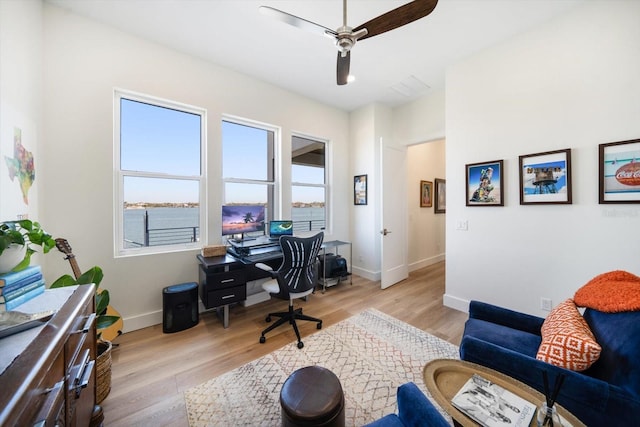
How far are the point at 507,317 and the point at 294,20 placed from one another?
2.59m

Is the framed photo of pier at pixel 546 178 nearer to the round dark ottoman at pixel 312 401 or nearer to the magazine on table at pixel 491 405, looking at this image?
the magazine on table at pixel 491 405

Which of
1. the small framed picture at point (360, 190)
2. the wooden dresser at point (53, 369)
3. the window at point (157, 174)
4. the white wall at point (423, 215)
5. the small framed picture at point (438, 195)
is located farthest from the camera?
the small framed picture at point (438, 195)

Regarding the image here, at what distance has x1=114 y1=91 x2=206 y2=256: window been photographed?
2475 mm

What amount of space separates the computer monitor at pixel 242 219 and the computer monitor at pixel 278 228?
0.58ft

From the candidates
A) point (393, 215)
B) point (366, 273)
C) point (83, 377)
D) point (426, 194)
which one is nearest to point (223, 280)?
point (83, 377)

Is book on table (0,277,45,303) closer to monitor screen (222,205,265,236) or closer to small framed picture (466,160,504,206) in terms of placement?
monitor screen (222,205,265,236)

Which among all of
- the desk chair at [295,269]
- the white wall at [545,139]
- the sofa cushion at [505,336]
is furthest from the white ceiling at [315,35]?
the sofa cushion at [505,336]

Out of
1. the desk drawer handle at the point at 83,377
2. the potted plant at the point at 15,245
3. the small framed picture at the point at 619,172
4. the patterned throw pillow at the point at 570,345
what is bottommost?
the desk drawer handle at the point at 83,377

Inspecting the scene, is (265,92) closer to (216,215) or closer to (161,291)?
(216,215)

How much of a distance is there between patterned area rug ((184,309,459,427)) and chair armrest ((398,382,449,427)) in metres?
0.74

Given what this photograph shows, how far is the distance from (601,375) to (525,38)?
297 centimetres

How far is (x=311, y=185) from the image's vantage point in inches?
158

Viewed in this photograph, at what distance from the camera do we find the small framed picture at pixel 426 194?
4.77 meters

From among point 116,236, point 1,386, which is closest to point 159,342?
point 116,236
